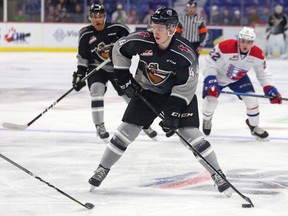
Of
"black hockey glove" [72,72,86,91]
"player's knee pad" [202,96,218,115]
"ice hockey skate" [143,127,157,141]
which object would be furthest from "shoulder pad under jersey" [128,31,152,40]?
"player's knee pad" [202,96,218,115]

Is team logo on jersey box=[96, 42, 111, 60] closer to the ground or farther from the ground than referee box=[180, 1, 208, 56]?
farther from the ground

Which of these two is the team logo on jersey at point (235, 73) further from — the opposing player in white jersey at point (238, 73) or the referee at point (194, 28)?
the referee at point (194, 28)

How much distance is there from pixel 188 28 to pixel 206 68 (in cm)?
530

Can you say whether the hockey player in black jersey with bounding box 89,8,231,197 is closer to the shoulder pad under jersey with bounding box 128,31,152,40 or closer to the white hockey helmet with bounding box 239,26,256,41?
the shoulder pad under jersey with bounding box 128,31,152,40

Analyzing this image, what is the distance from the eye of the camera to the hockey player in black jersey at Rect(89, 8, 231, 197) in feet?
13.0

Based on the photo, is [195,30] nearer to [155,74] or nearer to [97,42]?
[97,42]

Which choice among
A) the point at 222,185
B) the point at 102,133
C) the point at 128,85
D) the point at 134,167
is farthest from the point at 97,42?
the point at 222,185

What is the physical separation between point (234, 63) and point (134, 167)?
1529mm

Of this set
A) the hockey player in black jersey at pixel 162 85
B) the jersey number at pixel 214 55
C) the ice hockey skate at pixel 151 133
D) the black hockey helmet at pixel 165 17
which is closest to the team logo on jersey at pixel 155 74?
the hockey player in black jersey at pixel 162 85

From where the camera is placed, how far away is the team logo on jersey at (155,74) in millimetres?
4074

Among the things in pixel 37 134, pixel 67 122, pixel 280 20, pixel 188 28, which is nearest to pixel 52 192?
pixel 37 134

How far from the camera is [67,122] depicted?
685 cm

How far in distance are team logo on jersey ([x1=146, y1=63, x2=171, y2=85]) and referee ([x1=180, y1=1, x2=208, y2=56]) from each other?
712cm

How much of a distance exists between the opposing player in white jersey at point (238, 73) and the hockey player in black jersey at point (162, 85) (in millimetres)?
1824
